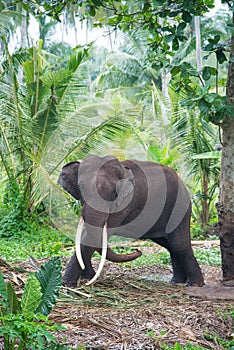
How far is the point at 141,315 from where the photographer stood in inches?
175

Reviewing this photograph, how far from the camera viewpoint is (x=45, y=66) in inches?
507

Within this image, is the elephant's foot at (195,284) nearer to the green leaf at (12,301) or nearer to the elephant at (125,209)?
the elephant at (125,209)

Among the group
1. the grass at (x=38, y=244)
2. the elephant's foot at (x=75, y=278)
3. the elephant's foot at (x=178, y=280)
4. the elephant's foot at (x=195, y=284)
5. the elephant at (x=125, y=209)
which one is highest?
the elephant at (x=125, y=209)

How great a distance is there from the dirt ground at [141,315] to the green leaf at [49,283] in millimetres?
305

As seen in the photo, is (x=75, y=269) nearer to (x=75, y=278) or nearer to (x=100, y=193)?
(x=75, y=278)

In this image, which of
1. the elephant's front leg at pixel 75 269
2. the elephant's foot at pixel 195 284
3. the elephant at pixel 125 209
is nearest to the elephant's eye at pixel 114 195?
the elephant at pixel 125 209

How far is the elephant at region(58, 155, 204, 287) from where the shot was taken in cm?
563

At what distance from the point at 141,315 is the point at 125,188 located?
1.66m

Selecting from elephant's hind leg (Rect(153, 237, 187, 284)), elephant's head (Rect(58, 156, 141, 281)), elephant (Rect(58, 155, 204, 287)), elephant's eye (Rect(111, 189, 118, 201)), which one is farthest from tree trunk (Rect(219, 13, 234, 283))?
elephant's eye (Rect(111, 189, 118, 201))

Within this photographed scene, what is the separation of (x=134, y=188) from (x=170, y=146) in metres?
7.00

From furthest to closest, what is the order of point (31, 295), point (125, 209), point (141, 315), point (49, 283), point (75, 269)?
1. point (125, 209)
2. point (75, 269)
3. point (141, 315)
4. point (49, 283)
5. point (31, 295)

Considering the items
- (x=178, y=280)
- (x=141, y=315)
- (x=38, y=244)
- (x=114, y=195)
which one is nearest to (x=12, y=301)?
(x=141, y=315)

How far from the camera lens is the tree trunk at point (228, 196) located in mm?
5945

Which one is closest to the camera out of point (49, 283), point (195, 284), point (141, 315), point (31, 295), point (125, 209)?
point (31, 295)
